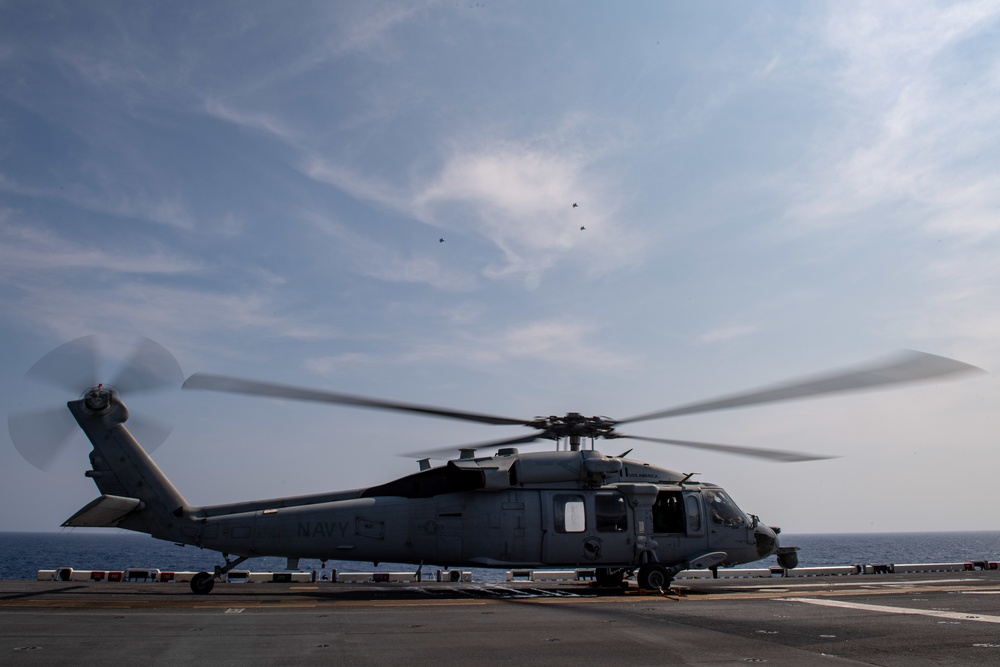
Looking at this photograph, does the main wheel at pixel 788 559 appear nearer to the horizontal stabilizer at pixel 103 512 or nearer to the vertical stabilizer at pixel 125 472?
the vertical stabilizer at pixel 125 472

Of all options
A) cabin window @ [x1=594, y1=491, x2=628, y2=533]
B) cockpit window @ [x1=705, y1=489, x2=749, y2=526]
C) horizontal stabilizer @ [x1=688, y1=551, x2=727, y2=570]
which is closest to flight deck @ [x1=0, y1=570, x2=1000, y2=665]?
horizontal stabilizer @ [x1=688, y1=551, x2=727, y2=570]

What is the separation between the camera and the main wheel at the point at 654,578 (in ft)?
67.2

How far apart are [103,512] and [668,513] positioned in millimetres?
15620

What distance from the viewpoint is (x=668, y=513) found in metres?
21.8

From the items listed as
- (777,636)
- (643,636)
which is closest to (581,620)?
(643,636)

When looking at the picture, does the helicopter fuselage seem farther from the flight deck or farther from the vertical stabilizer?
the flight deck

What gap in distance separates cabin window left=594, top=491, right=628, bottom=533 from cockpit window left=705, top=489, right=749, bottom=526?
2.91m

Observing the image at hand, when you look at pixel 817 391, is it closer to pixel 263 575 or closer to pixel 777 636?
pixel 777 636

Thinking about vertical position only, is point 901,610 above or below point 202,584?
below

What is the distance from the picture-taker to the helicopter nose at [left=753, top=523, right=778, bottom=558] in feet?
74.3

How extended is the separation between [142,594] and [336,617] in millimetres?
7783

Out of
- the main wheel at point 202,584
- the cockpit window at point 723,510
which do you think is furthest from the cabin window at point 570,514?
the main wheel at point 202,584

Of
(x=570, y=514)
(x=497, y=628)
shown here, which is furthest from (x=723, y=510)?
(x=497, y=628)

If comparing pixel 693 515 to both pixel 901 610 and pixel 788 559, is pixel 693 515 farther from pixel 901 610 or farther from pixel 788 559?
pixel 901 610
